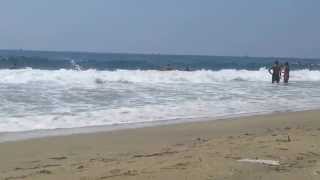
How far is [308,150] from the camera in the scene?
8.14 metres

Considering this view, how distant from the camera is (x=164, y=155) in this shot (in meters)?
8.17

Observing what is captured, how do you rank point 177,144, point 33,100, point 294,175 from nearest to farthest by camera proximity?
point 294,175 → point 177,144 → point 33,100

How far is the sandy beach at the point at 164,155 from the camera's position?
653 cm

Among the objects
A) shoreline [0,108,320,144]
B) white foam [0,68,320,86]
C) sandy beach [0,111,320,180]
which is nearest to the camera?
sandy beach [0,111,320,180]

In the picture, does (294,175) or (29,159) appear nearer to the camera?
(294,175)

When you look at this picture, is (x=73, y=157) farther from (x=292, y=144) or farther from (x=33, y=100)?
(x=33, y=100)

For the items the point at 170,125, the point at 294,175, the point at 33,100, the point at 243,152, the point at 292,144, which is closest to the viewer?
the point at 294,175

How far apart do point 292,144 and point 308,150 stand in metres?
0.61

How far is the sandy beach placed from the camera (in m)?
6.53

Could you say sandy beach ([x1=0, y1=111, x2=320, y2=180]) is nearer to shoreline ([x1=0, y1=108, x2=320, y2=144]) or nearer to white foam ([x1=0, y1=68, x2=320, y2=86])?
shoreline ([x1=0, y1=108, x2=320, y2=144])

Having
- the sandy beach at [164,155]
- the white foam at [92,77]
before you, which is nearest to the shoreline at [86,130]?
the sandy beach at [164,155]

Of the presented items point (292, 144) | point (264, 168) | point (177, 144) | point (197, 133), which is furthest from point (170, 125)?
point (264, 168)

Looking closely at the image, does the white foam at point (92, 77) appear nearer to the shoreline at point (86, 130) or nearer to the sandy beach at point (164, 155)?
the shoreline at point (86, 130)

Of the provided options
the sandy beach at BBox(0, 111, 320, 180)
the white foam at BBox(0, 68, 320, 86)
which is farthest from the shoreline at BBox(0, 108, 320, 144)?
the white foam at BBox(0, 68, 320, 86)
